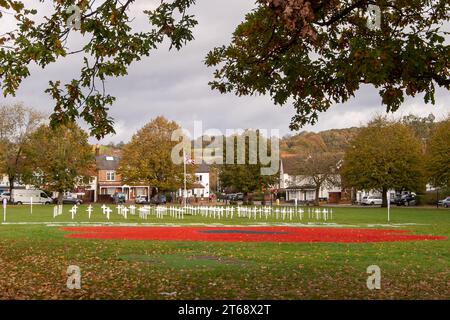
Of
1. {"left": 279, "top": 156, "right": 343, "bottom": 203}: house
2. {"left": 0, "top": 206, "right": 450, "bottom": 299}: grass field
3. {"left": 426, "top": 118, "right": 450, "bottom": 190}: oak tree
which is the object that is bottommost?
{"left": 0, "top": 206, "right": 450, "bottom": 299}: grass field

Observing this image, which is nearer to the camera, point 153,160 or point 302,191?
point 153,160

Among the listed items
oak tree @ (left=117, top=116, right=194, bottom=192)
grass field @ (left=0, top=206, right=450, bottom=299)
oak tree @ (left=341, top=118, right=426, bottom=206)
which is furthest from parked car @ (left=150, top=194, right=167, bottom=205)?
grass field @ (left=0, top=206, right=450, bottom=299)

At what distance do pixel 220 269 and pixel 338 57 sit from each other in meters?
5.30

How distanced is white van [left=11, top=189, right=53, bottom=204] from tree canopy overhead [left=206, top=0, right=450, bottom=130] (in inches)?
2622

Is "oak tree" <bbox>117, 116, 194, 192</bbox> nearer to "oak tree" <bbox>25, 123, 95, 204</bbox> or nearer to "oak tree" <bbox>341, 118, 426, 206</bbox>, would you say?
"oak tree" <bbox>25, 123, 95, 204</bbox>

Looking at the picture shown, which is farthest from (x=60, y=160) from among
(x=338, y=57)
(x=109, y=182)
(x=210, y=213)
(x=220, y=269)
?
(x=338, y=57)

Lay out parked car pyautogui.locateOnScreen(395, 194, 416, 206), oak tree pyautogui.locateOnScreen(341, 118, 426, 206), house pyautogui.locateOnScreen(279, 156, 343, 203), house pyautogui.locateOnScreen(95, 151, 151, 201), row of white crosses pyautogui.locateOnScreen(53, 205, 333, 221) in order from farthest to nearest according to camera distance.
Result: house pyautogui.locateOnScreen(95, 151, 151, 201), house pyautogui.locateOnScreen(279, 156, 343, 203), parked car pyautogui.locateOnScreen(395, 194, 416, 206), oak tree pyautogui.locateOnScreen(341, 118, 426, 206), row of white crosses pyautogui.locateOnScreen(53, 205, 333, 221)

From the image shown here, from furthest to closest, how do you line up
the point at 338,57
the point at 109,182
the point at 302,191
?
1. the point at 109,182
2. the point at 302,191
3. the point at 338,57

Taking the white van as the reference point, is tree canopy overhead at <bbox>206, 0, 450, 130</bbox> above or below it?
above

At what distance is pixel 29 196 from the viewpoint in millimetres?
74188

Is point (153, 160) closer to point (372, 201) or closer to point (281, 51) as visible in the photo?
point (372, 201)

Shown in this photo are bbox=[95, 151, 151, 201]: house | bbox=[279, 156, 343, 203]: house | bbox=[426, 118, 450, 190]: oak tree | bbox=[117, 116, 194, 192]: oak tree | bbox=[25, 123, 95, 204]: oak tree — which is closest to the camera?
bbox=[426, 118, 450, 190]: oak tree

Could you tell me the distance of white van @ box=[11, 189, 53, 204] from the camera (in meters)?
72.6

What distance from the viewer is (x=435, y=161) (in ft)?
184
